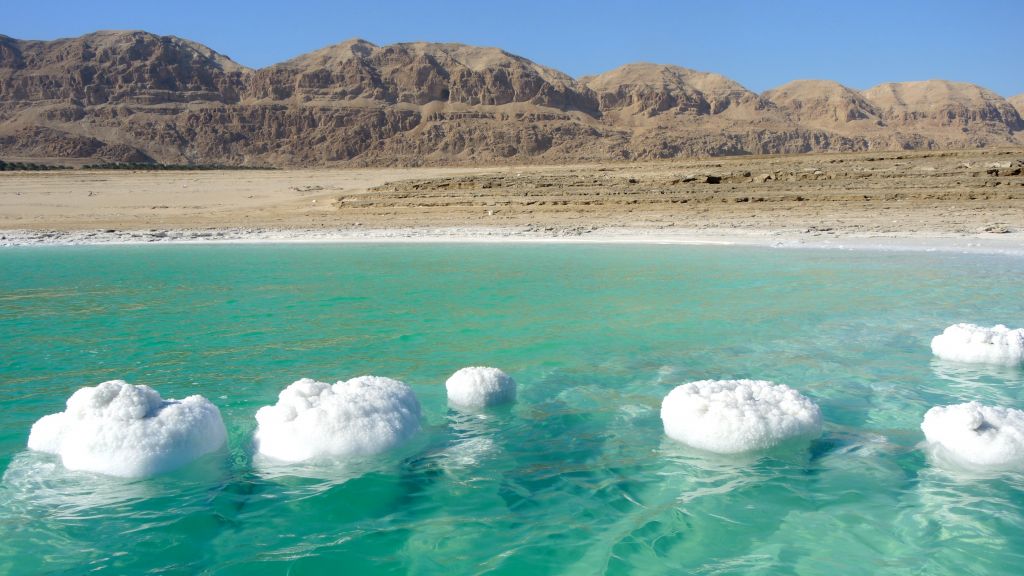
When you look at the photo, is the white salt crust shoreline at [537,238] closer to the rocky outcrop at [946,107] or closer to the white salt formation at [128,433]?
the white salt formation at [128,433]

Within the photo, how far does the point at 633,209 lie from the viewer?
62.6 ft

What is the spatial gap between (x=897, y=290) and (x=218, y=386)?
7.56 meters

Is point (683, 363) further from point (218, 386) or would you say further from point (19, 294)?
point (19, 294)

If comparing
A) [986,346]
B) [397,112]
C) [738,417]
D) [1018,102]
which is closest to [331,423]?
[738,417]

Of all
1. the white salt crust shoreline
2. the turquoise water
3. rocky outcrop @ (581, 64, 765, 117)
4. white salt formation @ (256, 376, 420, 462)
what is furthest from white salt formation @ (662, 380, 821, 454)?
rocky outcrop @ (581, 64, 765, 117)

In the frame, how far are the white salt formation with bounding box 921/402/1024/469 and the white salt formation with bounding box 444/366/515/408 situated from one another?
2.52 metres

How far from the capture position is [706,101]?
99.8 metres

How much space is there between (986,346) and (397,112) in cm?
7824

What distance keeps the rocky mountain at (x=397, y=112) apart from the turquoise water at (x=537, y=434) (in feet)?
192

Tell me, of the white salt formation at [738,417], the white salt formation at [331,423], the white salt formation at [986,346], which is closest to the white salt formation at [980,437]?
the white salt formation at [738,417]

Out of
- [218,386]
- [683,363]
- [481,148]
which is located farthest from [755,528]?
[481,148]

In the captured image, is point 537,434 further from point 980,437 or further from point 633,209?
point 633,209

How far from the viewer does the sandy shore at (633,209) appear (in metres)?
15.3

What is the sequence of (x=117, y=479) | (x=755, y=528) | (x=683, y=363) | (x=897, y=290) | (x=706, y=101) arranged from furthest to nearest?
(x=706, y=101) → (x=897, y=290) → (x=683, y=363) → (x=117, y=479) → (x=755, y=528)
